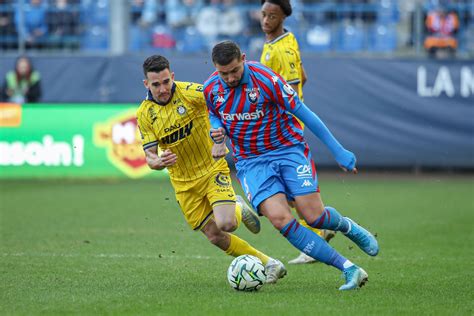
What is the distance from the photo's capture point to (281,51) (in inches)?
334

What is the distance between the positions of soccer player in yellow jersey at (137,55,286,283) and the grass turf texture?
432 millimetres

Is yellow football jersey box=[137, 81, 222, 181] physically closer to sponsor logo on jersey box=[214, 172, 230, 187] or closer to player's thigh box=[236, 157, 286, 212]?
sponsor logo on jersey box=[214, 172, 230, 187]

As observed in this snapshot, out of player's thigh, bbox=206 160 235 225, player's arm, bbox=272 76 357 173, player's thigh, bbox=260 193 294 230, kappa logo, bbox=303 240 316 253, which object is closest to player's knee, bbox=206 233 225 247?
player's thigh, bbox=206 160 235 225

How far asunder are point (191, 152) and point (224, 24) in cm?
1095

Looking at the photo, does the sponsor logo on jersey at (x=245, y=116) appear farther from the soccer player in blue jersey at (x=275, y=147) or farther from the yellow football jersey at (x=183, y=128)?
the yellow football jersey at (x=183, y=128)

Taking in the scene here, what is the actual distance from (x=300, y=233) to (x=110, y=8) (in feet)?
40.0

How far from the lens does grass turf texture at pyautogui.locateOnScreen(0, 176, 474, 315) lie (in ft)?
20.4

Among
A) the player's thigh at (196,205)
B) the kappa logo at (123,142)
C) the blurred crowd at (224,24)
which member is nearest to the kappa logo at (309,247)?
the player's thigh at (196,205)

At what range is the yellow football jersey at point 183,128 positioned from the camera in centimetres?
727

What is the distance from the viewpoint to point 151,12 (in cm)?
1858

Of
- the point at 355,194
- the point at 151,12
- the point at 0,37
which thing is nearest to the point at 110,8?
the point at 151,12

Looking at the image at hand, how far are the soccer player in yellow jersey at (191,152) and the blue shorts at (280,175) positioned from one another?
1.23 feet

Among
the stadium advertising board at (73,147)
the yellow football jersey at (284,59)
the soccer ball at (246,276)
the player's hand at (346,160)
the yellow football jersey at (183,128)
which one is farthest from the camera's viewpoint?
the stadium advertising board at (73,147)

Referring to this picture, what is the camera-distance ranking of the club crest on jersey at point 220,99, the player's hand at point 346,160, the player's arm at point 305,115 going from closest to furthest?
the player's hand at point 346,160
the player's arm at point 305,115
the club crest on jersey at point 220,99
